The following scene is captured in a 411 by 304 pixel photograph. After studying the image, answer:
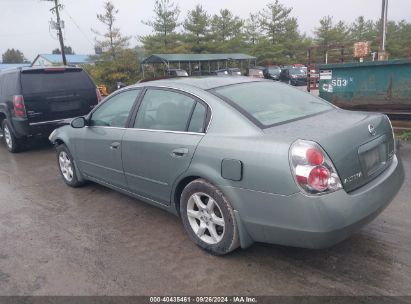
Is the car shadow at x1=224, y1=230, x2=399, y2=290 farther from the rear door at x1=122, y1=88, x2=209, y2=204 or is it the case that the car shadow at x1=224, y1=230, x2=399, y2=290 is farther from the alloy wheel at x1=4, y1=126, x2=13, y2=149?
the alloy wheel at x1=4, y1=126, x2=13, y2=149

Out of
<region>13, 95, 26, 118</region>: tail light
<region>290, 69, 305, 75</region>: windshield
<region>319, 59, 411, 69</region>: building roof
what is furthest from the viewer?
<region>290, 69, 305, 75</region>: windshield

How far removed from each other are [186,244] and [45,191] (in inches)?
113

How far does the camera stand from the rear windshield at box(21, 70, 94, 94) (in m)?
7.46

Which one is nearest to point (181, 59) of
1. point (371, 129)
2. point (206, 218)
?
point (206, 218)

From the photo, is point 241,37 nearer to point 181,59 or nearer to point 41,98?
point 181,59

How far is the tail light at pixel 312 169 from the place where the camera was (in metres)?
2.54

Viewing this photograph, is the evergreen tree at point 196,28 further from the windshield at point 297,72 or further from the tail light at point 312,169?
the tail light at point 312,169

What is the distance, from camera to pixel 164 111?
144 inches

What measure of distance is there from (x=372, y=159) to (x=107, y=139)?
9.08ft

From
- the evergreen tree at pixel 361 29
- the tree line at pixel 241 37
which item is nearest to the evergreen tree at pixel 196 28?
the tree line at pixel 241 37

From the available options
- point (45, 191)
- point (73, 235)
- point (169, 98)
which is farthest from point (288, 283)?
point (45, 191)

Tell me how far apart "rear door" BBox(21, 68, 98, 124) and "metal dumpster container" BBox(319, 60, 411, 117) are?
5182 mm

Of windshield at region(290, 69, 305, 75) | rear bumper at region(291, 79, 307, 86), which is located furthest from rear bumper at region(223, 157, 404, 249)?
windshield at region(290, 69, 305, 75)

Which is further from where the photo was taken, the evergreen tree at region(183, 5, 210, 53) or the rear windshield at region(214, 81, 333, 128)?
the evergreen tree at region(183, 5, 210, 53)
